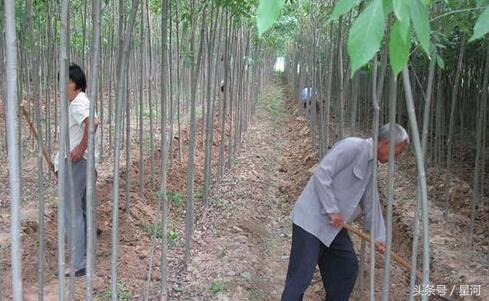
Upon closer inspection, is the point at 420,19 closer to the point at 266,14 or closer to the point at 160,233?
the point at 266,14

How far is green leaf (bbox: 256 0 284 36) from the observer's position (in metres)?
0.89

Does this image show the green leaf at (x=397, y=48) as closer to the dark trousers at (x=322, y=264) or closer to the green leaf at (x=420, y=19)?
the green leaf at (x=420, y=19)

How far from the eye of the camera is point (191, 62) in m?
4.86

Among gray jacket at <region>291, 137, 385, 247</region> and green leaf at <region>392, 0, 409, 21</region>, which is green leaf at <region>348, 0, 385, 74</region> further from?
gray jacket at <region>291, 137, 385, 247</region>

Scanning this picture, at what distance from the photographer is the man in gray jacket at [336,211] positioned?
9.90 ft

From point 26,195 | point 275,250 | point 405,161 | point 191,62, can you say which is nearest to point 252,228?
point 275,250

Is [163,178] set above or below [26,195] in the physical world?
above

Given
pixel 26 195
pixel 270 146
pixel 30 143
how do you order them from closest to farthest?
1. pixel 26 195
2. pixel 30 143
3. pixel 270 146

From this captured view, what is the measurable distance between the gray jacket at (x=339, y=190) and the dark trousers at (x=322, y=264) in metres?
0.09

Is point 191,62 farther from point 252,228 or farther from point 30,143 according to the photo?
point 30,143

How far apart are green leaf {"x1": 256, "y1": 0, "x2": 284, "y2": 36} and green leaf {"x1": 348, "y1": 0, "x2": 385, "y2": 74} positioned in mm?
140

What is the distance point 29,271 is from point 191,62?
2.27m

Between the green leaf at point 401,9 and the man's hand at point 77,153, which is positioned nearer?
the green leaf at point 401,9

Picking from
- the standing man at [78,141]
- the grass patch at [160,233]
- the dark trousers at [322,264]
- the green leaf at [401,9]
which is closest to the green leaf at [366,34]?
the green leaf at [401,9]
